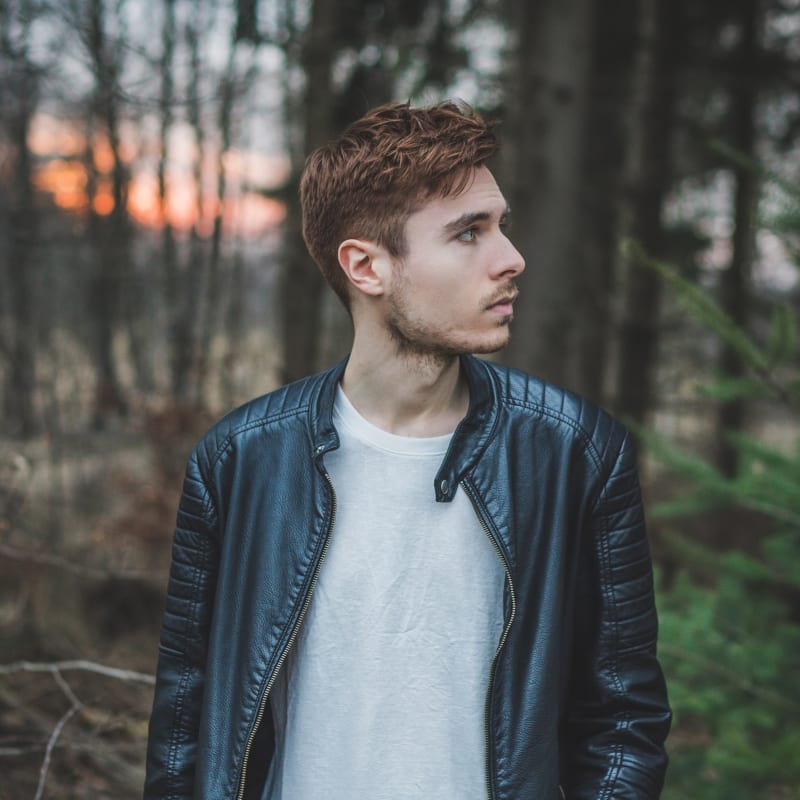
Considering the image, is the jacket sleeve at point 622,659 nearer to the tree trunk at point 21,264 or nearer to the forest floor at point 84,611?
the forest floor at point 84,611

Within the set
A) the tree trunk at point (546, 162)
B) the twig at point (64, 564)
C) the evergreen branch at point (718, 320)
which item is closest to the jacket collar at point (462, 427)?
the evergreen branch at point (718, 320)

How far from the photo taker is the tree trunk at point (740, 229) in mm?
9031

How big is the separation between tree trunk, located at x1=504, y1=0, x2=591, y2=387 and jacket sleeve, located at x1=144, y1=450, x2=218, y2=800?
168 inches

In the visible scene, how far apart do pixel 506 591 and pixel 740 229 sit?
9.34 m

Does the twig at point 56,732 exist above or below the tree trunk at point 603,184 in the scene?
below

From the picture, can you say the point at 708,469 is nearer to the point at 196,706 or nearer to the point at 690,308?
the point at 690,308

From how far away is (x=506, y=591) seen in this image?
166cm

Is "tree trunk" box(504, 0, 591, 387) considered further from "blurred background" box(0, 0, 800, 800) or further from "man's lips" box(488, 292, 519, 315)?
"man's lips" box(488, 292, 519, 315)

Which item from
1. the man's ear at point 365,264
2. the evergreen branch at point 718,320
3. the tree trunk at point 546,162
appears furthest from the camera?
the tree trunk at point 546,162

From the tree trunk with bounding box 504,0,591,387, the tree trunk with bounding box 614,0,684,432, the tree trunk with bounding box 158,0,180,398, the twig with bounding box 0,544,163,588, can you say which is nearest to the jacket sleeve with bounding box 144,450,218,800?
the twig with bounding box 0,544,163,588

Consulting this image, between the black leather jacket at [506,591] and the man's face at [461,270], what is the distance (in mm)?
141

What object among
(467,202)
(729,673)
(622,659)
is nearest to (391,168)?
(467,202)

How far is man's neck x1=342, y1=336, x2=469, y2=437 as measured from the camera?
5.86 feet

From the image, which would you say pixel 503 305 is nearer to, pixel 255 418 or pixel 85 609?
pixel 255 418
